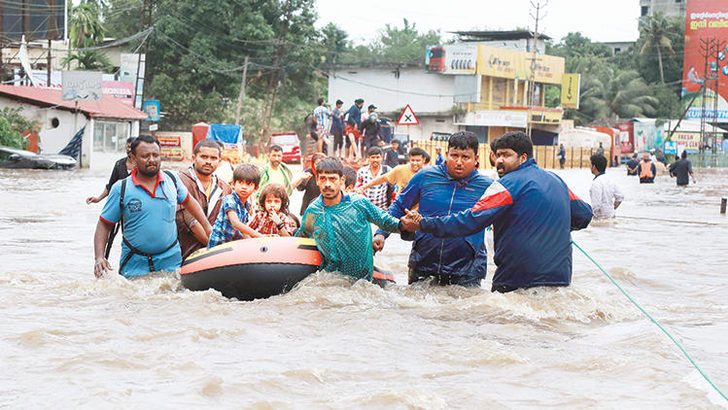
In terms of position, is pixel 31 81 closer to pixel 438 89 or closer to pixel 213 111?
pixel 213 111

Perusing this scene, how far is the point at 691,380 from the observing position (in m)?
5.61

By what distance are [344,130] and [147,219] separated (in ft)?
60.8

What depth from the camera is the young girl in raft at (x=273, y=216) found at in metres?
8.48

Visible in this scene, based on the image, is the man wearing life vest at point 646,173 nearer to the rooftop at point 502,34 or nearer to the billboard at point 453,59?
the billboard at point 453,59

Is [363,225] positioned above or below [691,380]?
above

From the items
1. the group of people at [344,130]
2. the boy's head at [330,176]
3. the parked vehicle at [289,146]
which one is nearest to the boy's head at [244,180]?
the boy's head at [330,176]

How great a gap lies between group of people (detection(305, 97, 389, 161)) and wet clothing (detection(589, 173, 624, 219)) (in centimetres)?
883

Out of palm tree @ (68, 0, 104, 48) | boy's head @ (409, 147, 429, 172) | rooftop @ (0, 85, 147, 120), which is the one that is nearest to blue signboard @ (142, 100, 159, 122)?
rooftop @ (0, 85, 147, 120)

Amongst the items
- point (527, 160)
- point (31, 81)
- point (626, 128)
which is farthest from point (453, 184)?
point (626, 128)

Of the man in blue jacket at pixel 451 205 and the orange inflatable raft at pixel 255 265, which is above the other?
the man in blue jacket at pixel 451 205

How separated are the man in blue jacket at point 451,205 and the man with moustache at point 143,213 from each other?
1.82 metres

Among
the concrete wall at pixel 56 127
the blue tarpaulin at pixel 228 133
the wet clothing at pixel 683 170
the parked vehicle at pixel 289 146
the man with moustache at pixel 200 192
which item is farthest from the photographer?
the blue tarpaulin at pixel 228 133

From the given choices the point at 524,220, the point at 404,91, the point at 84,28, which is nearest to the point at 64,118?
the point at 84,28

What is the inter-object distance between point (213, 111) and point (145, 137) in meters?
48.4
